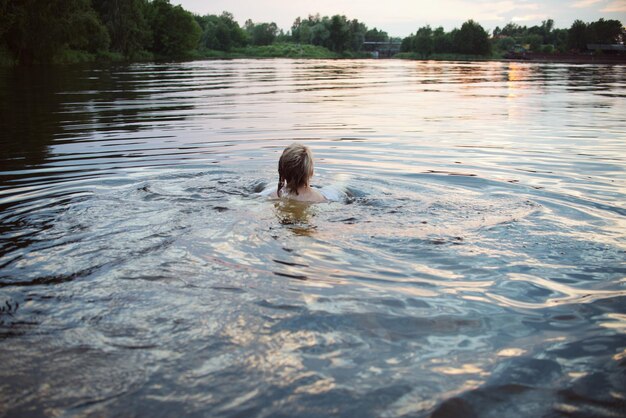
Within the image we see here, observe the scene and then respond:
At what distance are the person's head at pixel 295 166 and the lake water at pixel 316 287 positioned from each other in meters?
0.31

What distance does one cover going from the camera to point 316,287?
375 cm

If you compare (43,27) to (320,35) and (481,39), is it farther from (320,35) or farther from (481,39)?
(320,35)

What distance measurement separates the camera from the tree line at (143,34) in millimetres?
42719

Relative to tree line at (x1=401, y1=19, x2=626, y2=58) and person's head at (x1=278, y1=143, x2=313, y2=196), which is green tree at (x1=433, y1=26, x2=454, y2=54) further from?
person's head at (x1=278, y1=143, x2=313, y2=196)

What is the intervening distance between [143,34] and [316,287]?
78828mm

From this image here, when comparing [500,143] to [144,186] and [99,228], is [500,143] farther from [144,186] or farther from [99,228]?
[99,228]

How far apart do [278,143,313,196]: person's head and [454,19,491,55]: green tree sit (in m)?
154

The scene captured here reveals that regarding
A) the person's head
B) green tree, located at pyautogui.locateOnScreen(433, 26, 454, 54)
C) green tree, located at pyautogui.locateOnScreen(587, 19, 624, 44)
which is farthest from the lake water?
green tree, located at pyautogui.locateOnScreen(433, 26, 454, 54)

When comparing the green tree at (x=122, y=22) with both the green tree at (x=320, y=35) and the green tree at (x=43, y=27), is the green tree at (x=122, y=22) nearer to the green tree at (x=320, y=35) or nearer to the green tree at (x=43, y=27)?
the green tree at (x=43, y=27)

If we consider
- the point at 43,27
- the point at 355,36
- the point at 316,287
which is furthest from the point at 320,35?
the point at 316,287

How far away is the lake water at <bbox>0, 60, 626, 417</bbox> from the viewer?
2541 millimetres

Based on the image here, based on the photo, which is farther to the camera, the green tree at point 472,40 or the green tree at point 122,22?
the green tree at point 472,40


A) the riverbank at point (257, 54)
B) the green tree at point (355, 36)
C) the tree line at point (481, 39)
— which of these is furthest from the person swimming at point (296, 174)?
the green tree at point (355, 36)

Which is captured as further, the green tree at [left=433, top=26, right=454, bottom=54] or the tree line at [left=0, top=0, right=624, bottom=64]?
the green tree at [left=433, top=26, right=454, bottom=54]
